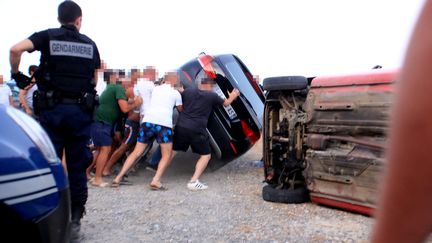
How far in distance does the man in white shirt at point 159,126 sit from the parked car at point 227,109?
54 cm

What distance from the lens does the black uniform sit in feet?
12.8

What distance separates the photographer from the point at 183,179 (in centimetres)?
745

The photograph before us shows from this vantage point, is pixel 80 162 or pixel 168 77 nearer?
pixel 80 162

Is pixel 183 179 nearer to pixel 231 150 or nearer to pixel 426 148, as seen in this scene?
pixel 231 150

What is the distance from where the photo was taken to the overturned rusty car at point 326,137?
4.71 meters

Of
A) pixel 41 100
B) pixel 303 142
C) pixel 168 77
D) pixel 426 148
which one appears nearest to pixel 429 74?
pixel 426 148

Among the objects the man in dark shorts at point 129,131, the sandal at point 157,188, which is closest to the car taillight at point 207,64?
the man in dark shorts at point 129,131

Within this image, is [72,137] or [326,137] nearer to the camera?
[72,137]

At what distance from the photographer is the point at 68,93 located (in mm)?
3984

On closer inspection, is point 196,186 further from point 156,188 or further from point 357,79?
point 357,79

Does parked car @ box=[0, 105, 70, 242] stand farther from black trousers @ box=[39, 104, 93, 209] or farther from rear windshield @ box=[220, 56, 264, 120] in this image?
rear windshield @ box=[220, 56, 264, 120]

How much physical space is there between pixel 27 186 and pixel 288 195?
3916 millimetres

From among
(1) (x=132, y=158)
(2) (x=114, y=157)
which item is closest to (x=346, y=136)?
(1) (x=132, y=158)

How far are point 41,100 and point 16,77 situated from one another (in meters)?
0.27
